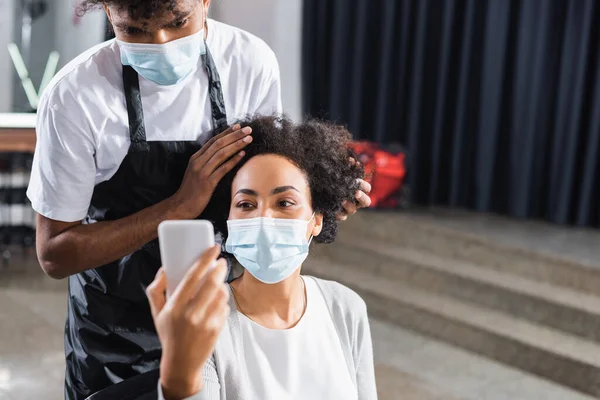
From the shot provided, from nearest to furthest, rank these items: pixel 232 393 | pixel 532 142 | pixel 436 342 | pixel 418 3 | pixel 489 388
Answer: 1. pixel 232 393
2. pixel 489 388
3. pixel 436 342
4. pixel 532 142
5. pixel 418 3

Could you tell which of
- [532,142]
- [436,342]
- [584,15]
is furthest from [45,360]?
[584,15]

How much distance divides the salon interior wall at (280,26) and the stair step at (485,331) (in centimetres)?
154

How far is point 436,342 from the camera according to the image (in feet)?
12.1

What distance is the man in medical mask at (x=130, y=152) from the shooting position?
1.40 meters

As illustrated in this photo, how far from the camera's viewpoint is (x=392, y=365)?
11.3 feet

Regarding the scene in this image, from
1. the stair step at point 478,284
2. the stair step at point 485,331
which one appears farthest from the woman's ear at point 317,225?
the stair step at point 478,284

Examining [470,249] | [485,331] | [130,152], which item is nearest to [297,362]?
[130,152]

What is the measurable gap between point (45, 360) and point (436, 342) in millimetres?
1835

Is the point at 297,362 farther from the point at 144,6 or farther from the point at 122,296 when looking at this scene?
the point at 144,6

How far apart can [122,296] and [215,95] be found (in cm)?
46

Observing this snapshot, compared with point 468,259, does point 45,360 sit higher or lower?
lower

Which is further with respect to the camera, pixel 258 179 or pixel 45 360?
pixel 45 360

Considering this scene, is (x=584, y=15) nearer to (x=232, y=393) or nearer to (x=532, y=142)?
(x=532, y=142)

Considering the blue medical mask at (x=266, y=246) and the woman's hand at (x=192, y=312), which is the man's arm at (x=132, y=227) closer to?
the blue medical mask at (x=266, y=246)
